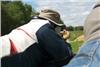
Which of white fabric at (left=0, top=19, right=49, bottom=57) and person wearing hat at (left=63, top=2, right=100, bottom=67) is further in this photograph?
white fabric at (left=0, top=19, right=49, bottom=57)

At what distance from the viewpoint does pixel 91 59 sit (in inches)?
34.6

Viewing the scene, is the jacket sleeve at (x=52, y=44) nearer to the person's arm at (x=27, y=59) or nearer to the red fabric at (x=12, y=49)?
the person's arm at (x=27, y=59)

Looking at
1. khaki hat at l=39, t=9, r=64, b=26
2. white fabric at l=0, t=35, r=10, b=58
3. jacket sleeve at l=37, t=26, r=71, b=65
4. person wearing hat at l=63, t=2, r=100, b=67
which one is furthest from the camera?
khaki hat at l=39, t=9, r=64, b=26

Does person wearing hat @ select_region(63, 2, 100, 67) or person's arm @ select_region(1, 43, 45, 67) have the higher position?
person wearing hat @ select_region(63, 2, 100, 67)

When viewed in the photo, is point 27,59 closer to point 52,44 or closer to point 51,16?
point 52,44

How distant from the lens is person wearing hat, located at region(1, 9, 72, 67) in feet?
8.83

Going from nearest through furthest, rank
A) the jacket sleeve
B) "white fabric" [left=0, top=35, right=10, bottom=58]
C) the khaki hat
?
"white fabric" [left=0, top=35, right=10, bottom=58] → the jacket sleeve → the khaki hat

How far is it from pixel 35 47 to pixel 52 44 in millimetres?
140

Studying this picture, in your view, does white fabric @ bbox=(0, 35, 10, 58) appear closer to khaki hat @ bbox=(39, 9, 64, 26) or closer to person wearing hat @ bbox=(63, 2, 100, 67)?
khaki hat @ bbox=(39, 9, 64, 26)

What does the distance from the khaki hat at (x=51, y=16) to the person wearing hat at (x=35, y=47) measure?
0.33 ft

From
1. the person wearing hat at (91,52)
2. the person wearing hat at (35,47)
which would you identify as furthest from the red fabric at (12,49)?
the person wearing hat at (91,52)

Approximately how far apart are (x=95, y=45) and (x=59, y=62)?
1970mm

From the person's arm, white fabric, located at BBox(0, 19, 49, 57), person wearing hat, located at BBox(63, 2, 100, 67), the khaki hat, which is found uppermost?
person wearing hat, located at BBox(63, 2, 100, 67)

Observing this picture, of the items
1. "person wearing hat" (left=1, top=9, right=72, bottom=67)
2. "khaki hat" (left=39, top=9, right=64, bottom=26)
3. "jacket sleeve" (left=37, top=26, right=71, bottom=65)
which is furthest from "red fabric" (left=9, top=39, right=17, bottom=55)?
"khaki hat" (left=39, top=9, right=64, bottom=26)
